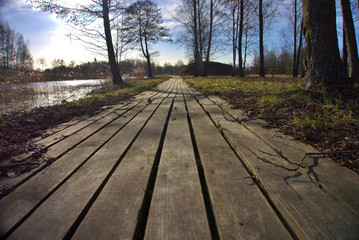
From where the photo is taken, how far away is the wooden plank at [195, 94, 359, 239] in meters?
0.73

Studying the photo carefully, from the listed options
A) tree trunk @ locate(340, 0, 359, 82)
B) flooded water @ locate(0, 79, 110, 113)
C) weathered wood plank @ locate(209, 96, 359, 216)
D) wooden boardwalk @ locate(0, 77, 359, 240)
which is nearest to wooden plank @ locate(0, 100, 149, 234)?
wooden boardwalk @ locate(0, 77, 359, 240)

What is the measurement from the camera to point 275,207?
2.98 feet

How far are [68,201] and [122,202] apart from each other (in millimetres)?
330

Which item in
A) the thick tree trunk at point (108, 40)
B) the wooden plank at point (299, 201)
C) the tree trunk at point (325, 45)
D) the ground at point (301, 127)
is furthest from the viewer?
the thick tree trunk at point (108, 40)

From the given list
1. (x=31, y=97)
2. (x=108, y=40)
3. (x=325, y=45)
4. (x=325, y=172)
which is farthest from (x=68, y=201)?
(x=108, y=40)

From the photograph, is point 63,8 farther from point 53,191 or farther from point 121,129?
point 53,191

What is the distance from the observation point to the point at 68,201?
1.00 metres

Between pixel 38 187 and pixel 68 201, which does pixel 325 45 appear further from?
pixel 38 187

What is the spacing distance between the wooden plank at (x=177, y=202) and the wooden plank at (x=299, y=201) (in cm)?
40

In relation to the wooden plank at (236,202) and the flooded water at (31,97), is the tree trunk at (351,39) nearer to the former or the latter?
the wooden plank at (236,202)

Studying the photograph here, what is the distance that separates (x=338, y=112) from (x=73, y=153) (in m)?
3.05

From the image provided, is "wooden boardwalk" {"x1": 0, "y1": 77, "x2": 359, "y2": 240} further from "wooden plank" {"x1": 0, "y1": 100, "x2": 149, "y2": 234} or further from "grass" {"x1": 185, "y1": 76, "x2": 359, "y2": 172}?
"grass" {"x1": 185, "y1": 76, "x2": 359, "y2": 172}

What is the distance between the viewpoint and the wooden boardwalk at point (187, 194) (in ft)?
2.56

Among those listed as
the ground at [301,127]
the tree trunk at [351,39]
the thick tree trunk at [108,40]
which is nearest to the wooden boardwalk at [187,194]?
the ground at [301,127]
